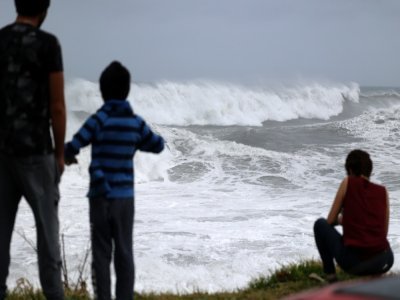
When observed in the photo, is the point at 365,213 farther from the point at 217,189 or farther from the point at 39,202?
the point at 217,189

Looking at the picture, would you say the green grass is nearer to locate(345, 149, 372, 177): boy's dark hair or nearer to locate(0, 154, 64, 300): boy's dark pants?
locate(345, 149, 372, 177): boy's dark hair

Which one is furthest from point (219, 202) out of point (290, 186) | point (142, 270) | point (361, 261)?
point (361, 261)

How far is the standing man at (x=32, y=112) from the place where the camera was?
11.6 ft

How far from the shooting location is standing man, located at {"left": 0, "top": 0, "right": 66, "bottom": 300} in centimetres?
353

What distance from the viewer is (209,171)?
1945 centimetres

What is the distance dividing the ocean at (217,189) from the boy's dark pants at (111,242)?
2.13 metres

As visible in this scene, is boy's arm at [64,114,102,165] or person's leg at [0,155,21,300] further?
boy's arm at [64,114,102,165]

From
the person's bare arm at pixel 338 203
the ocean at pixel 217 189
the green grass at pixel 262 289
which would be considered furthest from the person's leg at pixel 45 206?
the ocean at pixel 217 189

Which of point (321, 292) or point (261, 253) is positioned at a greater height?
point (321, 292)

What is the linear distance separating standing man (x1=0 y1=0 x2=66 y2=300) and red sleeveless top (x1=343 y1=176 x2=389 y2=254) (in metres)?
2.10

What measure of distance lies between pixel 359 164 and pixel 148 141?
5.41ft

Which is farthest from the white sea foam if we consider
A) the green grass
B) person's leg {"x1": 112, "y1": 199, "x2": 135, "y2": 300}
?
person's leg {"x1": 112, "y1": 199, "x2": 135, "y2": 300}

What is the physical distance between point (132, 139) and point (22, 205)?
32.4 feet

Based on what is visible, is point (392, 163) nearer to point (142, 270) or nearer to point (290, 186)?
point (290, 186)
